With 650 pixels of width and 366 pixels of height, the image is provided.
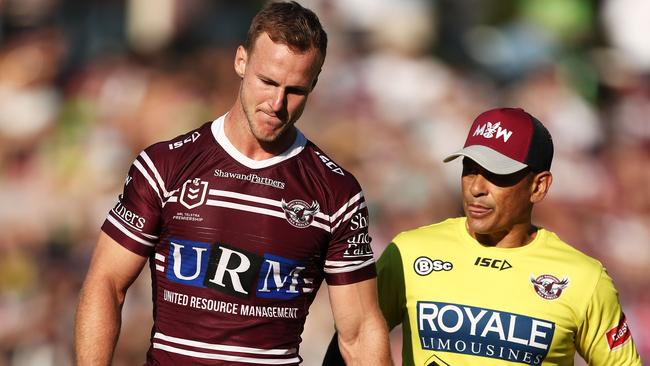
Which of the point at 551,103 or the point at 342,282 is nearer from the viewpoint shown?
the point at 342,282

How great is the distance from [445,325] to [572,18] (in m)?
7.44

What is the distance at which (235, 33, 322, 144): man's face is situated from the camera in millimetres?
4277

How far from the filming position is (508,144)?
4.78m

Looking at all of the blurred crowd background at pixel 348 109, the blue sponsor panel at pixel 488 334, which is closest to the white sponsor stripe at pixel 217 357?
the blue sponsor panel at pixel 488 334

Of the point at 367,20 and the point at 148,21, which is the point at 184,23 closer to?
the point at 148,21

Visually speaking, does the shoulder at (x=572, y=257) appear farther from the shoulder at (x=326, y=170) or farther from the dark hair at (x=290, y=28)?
the dark hair at (x=290, y=28)

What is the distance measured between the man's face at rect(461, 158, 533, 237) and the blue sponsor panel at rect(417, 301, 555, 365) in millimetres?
377

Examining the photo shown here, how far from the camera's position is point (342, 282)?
14.8 ft

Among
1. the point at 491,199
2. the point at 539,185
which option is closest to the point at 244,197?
the point at 491,199

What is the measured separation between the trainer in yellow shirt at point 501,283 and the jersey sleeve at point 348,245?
15.1 inches

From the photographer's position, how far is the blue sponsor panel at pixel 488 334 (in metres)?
4.62

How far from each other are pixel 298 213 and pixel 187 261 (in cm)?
49

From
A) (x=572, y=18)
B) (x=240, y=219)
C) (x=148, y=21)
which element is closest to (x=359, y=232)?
(x=240, y=219)

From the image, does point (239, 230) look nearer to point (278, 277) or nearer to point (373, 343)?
point (278, 277)
